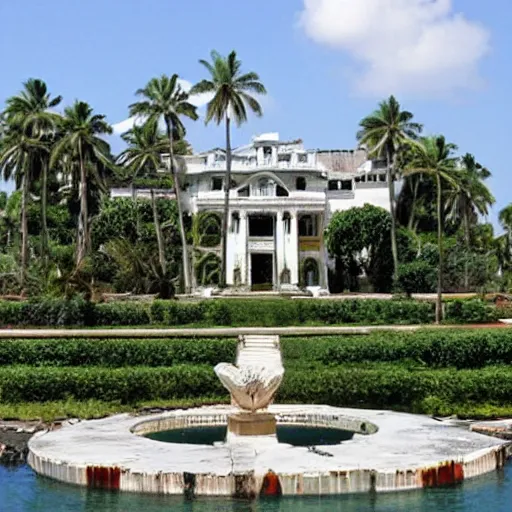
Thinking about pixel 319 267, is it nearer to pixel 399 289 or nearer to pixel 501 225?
pixel 399 289

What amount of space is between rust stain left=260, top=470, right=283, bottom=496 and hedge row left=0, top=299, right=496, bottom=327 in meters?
25.3

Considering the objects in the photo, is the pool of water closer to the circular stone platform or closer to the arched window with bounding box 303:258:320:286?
the circular stone platform

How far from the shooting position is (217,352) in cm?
3369

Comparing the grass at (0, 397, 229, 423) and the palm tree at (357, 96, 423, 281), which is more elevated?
the palm tree at (357, 96, 423, 281)

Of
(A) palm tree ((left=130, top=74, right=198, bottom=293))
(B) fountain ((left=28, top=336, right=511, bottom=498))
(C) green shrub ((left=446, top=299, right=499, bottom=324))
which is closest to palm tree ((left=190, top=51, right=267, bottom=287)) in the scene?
(A) palm tree ((left=130, top=74, right=198, bottom=293))

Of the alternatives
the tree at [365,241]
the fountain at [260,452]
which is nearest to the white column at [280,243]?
the tree at [365,241]

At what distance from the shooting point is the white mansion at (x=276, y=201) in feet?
203

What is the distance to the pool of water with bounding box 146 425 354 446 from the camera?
2405cm

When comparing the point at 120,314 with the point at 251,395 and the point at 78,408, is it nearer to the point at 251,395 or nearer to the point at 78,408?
the point at 78,408

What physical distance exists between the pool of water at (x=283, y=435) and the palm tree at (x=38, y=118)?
34076 mm

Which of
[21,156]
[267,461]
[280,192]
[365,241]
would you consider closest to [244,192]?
[280,192]

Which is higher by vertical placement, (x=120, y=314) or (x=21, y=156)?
(x=21, y=156)

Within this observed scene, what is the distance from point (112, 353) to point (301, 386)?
7271mm

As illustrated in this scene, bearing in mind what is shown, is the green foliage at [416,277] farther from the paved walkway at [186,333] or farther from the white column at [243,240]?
the paved walkway at [186,333]
